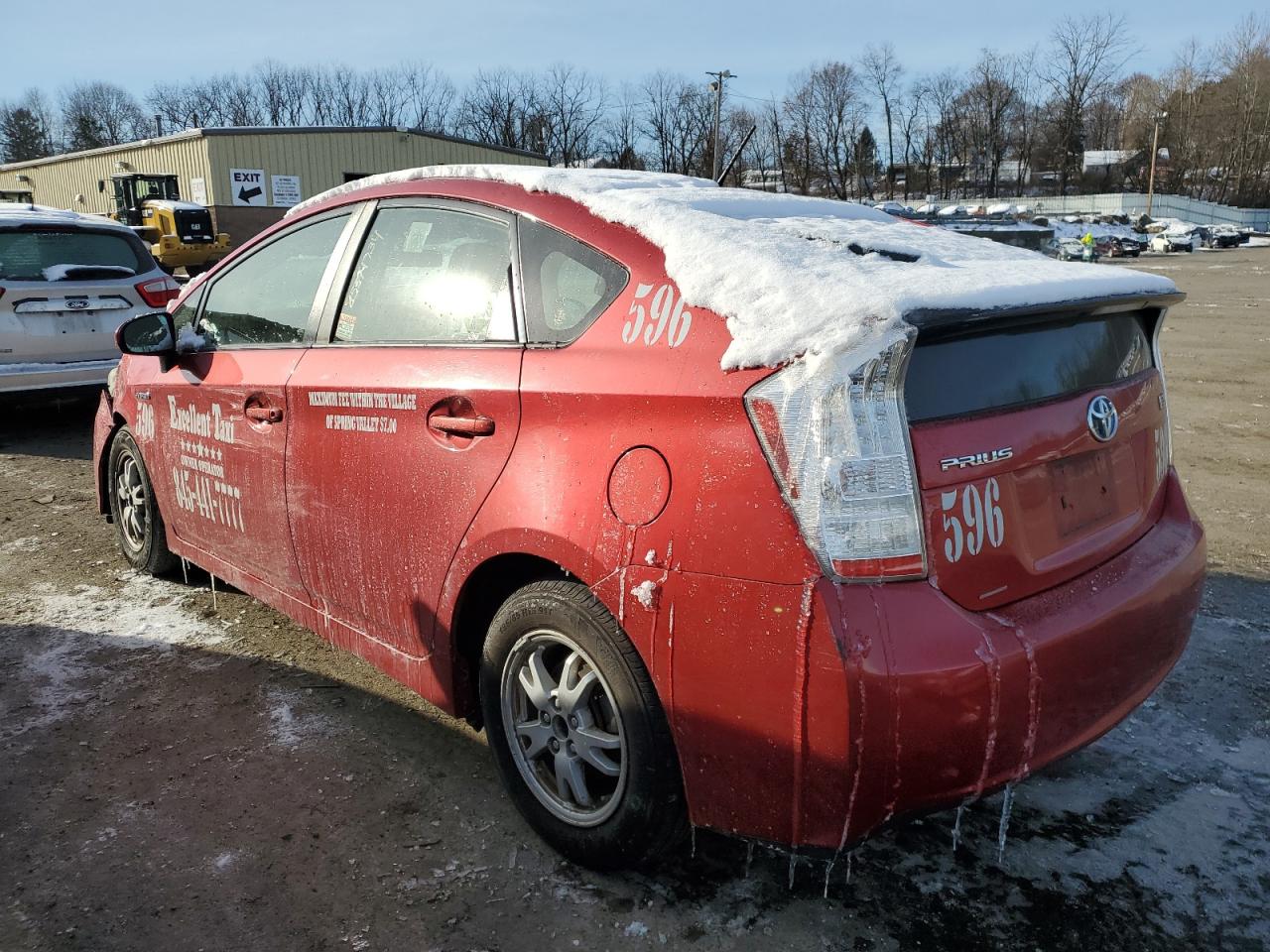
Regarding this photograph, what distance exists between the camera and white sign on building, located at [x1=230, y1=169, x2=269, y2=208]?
115 ft

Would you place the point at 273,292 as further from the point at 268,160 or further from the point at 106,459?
the point at 268,160

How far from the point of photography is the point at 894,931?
214 centimetres

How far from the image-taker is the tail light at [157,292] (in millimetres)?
7605

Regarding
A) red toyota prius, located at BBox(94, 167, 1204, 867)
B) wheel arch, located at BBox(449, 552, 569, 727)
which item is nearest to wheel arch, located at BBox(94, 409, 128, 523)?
red toyota prius, located at BBox(94, 167, 1204, 867)

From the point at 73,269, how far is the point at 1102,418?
7424 millimetres

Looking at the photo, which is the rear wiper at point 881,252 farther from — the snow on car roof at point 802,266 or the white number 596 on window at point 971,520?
the white number 596 on window at point 971,520

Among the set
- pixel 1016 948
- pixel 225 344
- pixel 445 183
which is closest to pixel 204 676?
pixel 225 344

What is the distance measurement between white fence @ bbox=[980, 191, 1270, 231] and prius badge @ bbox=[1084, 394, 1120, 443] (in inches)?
2847

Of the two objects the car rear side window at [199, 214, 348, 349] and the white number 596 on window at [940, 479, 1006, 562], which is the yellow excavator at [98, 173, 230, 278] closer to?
the car rear side window at [199, 214, 348, 349]

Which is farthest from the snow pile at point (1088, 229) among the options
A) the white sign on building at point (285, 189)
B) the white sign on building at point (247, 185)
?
the white sign on building at point (247, 185)

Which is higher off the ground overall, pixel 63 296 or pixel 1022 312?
pixel 1022 312

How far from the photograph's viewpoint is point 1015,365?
2070 mm

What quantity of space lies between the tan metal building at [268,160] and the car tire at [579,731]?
3549 centimetres

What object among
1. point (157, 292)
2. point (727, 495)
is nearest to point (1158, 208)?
point (157, 292)
